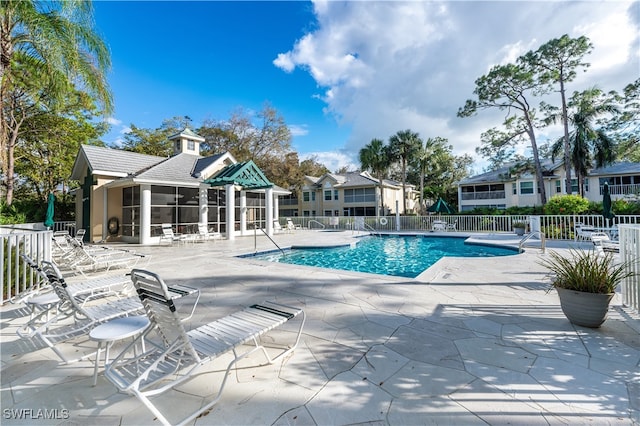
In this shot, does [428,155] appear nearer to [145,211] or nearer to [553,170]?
[553,170]

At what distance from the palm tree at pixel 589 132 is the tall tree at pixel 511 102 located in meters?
2.17

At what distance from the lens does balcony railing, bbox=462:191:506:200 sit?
92.9ft

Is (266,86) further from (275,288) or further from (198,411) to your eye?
(198,411)

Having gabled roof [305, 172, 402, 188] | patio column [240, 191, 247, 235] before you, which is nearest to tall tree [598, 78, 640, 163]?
gabled roof [305, 172, 402, 188]

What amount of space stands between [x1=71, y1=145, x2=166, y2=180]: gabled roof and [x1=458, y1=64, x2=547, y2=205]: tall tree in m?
23.4

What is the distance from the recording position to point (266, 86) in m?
20.2

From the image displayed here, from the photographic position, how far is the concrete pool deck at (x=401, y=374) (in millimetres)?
1893

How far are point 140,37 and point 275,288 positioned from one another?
13862 mm

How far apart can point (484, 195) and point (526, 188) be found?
12.2ft

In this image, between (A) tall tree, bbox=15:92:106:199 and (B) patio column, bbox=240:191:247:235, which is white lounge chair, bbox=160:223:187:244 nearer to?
(B) patio column, bbox=240:191:247:235

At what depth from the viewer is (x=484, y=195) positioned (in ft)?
94.7

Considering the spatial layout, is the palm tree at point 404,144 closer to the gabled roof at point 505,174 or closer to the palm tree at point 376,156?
the palm tree at point 376,156

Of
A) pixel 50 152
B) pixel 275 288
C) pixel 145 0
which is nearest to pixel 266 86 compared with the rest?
pixel 145 0

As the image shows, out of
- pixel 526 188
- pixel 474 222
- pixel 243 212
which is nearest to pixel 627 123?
pixel 526 188
